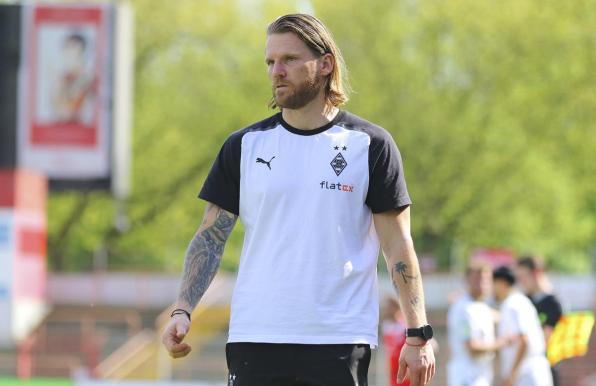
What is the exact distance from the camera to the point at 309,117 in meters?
4.77

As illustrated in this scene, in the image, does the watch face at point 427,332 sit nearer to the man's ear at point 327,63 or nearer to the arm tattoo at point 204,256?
the arm tattoo at point 204,256

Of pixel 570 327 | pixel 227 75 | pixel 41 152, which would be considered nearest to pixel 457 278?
pixel 227 75

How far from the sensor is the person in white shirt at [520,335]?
1108cm

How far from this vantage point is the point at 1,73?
32.5 meters

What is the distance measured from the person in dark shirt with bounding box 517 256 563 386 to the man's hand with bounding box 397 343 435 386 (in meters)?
7.22

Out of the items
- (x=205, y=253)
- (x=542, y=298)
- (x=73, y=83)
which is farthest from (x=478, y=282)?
(x=73, y=83)

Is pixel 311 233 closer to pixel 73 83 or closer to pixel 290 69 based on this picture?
pixel 290 69

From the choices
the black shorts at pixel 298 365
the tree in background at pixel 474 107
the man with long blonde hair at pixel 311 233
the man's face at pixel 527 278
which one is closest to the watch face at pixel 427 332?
the man with long blonde hair at pixel 311 233

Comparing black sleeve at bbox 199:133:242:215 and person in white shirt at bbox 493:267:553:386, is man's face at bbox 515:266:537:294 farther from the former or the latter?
black sleeve at bbox 199:133:242:215

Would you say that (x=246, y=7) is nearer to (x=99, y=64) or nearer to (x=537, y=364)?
(x=99, y=64)

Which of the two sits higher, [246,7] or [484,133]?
[246,7]

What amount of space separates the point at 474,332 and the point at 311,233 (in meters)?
7.03

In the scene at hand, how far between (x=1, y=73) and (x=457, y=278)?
16.7 meters

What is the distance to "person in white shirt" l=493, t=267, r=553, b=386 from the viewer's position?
36.3 ft
